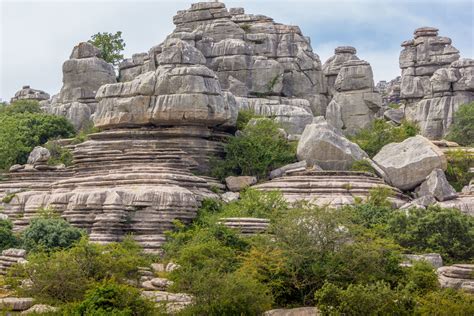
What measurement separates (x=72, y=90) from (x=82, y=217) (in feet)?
81.4

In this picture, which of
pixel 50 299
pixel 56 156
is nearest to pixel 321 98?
pixel 56 156

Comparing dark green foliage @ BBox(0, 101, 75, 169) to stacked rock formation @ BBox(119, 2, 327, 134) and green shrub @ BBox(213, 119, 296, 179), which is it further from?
green shrub @ BBox(213, 119, 296, 179)

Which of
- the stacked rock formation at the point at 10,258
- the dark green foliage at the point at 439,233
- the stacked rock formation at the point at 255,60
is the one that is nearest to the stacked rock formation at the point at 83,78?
the stacked rock formation at the point at 255,60

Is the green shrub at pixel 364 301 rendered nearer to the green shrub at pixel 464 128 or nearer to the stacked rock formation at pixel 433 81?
the green shrub at pixel 464 128

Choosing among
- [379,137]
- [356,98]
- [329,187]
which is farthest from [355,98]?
[329,187]

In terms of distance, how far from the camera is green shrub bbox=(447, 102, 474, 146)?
2328 inches

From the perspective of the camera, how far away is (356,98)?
210 ft

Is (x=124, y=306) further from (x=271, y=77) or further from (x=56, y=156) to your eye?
(x=271, y=77)

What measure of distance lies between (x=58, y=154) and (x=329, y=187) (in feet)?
52.4

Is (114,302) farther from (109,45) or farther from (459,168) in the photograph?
(109,45)

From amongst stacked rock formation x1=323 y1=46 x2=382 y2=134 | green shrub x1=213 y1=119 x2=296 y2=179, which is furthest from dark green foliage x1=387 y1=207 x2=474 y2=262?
stacked rock formation x1=323 y1=46 x2=382 y2=134

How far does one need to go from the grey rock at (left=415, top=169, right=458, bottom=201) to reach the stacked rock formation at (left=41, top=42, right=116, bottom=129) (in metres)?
25.4

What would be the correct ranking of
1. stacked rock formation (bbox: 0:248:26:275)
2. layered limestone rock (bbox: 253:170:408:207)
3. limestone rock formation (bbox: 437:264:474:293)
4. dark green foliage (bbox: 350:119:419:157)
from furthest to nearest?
dark green foliage (bbox: 350:119:419:157) → layered limestone rock (bbox: 253:170:408:207) → stacked rock formation (bbox: 0:248:26:275) → limestone rock formation (bbox: 437:264:474:293)

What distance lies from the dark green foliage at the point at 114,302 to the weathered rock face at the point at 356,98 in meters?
35.7
